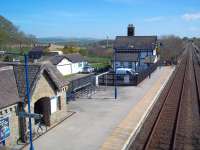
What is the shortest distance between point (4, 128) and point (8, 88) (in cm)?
232

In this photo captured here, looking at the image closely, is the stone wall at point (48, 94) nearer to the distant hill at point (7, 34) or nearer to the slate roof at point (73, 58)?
the distant hill at point (7, 34)

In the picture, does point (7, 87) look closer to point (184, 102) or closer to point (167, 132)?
point (167, 132)

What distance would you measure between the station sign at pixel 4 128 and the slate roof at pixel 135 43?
4304cm

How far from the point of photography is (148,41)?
57844 mm

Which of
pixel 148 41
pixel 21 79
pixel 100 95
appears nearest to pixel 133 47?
pixel 148 41

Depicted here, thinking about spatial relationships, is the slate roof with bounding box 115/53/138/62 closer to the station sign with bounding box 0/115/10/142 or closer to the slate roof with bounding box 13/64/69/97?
the slate roof with bounding box 13/64/69/97

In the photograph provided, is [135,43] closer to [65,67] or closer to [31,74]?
[65,67]

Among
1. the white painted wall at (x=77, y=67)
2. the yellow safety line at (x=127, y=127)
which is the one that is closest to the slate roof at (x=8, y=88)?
the yellow safety line at (x=127, y=127)

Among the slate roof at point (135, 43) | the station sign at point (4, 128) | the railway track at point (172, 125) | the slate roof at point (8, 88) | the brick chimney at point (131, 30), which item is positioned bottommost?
the railway track at point (172, 125)

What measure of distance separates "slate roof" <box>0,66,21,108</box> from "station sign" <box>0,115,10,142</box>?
2.37 ft

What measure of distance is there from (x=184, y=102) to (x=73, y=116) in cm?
1080

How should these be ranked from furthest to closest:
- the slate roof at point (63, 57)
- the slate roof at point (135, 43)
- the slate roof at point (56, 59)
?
the slate roof at point (135, 43) < the slate roof at point (63, 57) < the slate roof at point (56, 59)

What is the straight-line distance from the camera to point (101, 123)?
19.3 meters

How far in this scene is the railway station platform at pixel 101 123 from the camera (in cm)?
1566
